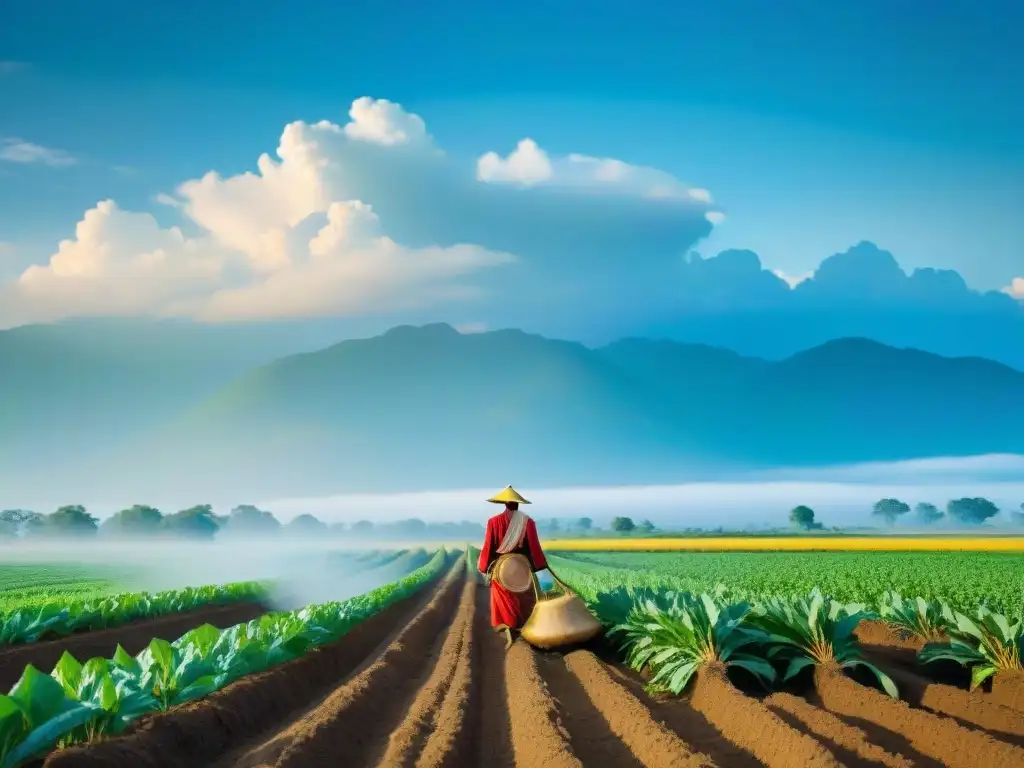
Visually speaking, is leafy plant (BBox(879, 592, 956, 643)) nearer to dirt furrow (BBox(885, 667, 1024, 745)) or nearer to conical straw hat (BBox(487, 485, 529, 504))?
dirt furrow (BBox(885, 667, 1024, 745))

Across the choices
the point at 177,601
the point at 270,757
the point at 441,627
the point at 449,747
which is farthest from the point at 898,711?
the point at 177,601

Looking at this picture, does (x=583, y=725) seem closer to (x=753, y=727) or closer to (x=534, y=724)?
(x=534, y=724)

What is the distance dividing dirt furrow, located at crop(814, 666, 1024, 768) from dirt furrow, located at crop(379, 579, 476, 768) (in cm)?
331

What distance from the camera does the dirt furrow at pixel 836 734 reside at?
5281 mm

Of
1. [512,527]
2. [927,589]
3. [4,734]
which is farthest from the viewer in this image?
[927,589]

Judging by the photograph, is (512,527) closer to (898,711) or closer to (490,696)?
(490,696)

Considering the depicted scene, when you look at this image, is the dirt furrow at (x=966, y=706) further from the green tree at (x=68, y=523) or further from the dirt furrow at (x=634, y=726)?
the green tree at (x=68, y=523)

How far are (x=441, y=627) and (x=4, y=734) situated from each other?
12.6 metres

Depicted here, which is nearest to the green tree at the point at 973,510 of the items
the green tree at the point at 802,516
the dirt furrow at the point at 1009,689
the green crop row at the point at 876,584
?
the green tree at the point at 802,516

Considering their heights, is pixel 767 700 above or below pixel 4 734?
below

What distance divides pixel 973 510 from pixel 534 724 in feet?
439

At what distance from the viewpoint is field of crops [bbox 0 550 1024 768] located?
5648 mm

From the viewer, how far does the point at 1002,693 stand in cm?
746

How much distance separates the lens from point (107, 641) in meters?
15.2
